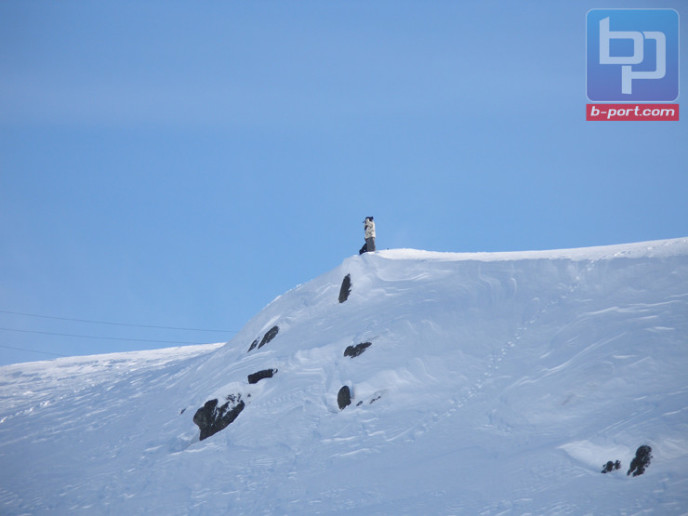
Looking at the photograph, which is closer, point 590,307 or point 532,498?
point 532,498

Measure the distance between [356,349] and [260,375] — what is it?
4.03 m

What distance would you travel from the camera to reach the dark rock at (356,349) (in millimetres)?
26678

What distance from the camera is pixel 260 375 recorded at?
27859mm

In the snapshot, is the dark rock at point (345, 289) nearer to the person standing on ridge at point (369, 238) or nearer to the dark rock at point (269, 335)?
the person standing on ridge at point (369, 238)

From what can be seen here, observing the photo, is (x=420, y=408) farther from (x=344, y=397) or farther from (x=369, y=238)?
(x=369, y=238)

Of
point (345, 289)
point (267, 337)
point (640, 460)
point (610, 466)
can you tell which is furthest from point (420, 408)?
point (267, 337)

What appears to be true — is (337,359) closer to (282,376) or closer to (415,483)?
(282,376)

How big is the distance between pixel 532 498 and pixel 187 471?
1222 cm

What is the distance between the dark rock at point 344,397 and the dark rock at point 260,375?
4.06 metres

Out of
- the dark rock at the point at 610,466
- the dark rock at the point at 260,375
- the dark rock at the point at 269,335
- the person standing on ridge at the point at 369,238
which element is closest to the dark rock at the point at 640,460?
the dark rock at the point at 610,466

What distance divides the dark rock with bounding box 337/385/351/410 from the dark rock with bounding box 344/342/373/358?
7.06ft

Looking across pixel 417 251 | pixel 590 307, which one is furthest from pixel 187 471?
pixel 417 251

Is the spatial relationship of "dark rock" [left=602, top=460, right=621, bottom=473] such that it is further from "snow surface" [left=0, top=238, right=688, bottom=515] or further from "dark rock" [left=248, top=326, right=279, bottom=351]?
"dark rock" [left=248, top=326, right=279, bottom=351]

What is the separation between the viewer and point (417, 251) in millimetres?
36281
